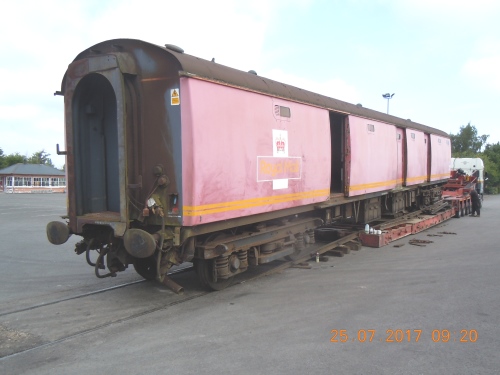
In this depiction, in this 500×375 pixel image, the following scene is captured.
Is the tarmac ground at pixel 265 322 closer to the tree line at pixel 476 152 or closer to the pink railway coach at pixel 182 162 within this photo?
the pink railway coach at pixel 182 162

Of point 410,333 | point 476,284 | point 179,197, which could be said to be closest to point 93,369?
point 179,197

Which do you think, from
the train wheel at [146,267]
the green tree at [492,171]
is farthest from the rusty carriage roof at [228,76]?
the green tree at [492,171]

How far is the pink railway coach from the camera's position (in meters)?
5.23

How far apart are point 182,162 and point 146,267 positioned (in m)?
2.31

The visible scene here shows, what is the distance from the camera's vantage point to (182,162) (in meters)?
5.16

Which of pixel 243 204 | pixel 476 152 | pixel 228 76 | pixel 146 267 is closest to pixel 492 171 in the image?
pixel 476 152

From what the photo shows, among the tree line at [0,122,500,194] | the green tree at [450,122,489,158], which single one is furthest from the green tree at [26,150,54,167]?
the green tree at [450,122,489,158]

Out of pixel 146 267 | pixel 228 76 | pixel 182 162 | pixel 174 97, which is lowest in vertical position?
pixel 146 267

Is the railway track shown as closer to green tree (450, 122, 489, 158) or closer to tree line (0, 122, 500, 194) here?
tree line (0, 122, 500, 194)

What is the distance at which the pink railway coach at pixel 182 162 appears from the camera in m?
5.23

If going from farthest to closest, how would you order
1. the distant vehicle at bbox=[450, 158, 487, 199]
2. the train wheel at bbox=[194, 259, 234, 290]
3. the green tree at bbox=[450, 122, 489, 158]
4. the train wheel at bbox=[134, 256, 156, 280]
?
the green tree at bbox=[450, 122, 489, 158]
the distant vehicle at bbox=[450, 158, 487, 199]
the train wheel at bbox=[134, 256, 156, 280]
the train wheel at bbox=[194, 259, 234, 290]

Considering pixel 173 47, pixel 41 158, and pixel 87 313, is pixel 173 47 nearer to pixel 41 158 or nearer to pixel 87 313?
pixel 87 313

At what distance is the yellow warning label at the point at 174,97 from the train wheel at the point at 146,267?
233cm

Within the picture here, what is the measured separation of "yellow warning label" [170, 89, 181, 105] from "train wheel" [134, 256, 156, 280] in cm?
233
